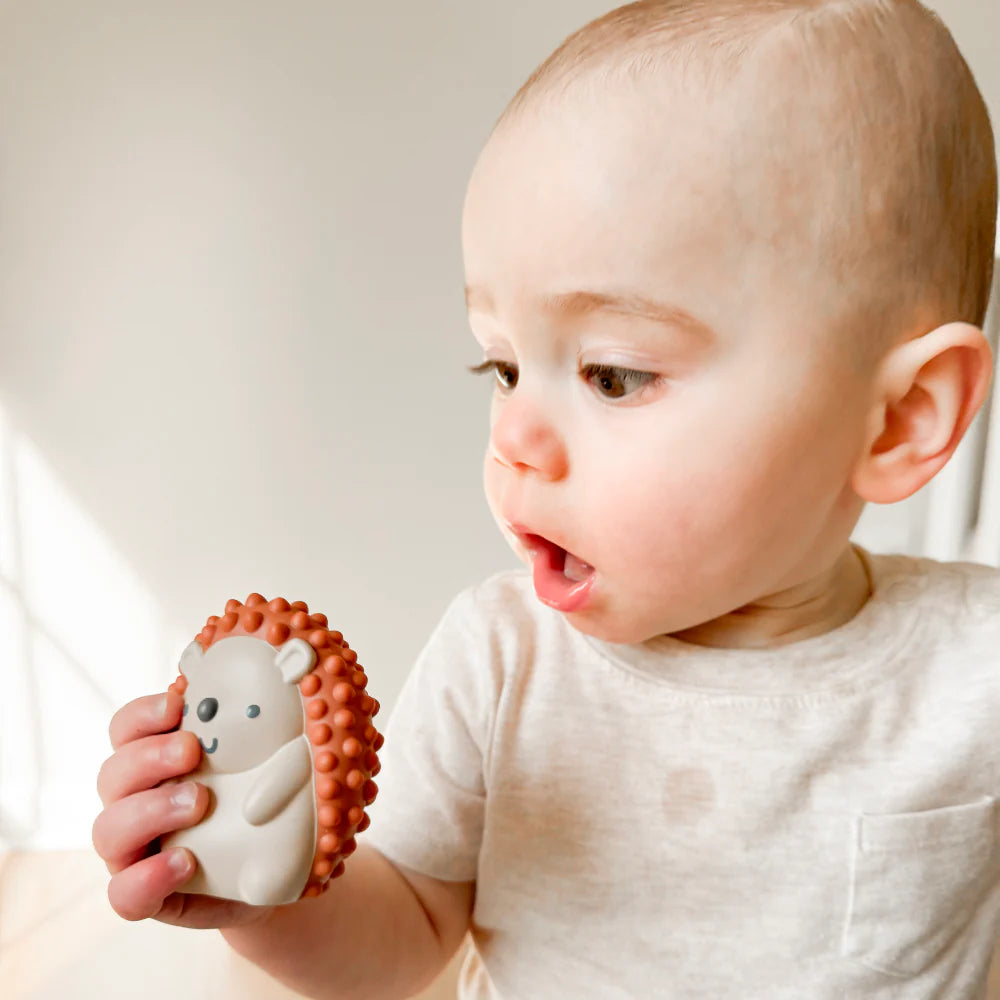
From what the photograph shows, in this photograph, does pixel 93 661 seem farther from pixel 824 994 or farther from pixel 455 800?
pixel 824 994

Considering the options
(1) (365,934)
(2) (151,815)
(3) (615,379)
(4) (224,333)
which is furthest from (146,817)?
(4) (224,333)

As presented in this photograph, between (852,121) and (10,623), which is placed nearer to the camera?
(852,121)

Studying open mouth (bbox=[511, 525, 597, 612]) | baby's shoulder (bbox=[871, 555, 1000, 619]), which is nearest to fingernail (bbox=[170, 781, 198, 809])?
open mouth (bbox=[511, 525, 597, 612])

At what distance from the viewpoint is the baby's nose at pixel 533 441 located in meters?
0.49

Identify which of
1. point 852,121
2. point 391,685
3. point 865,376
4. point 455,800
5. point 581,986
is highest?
point 852,121

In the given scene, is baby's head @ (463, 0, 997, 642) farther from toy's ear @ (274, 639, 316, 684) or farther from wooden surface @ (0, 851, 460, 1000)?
wooden surface @ (0, 851, 460, 1000)

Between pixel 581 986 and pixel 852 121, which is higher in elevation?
pixel 852 121

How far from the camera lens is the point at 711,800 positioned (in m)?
0.60

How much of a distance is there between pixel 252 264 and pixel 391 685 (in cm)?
52

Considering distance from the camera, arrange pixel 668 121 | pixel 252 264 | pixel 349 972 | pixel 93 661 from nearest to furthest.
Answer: pixel 668 121 < pixel 349 972 < pixel 252 264 < pixel 93 661

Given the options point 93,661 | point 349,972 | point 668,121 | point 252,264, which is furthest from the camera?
point 93,661

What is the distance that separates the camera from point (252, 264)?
3.66 ft

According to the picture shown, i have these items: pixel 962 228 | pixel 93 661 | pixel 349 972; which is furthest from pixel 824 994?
pixel 93 661

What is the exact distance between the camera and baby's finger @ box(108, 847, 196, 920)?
17.4 inches
